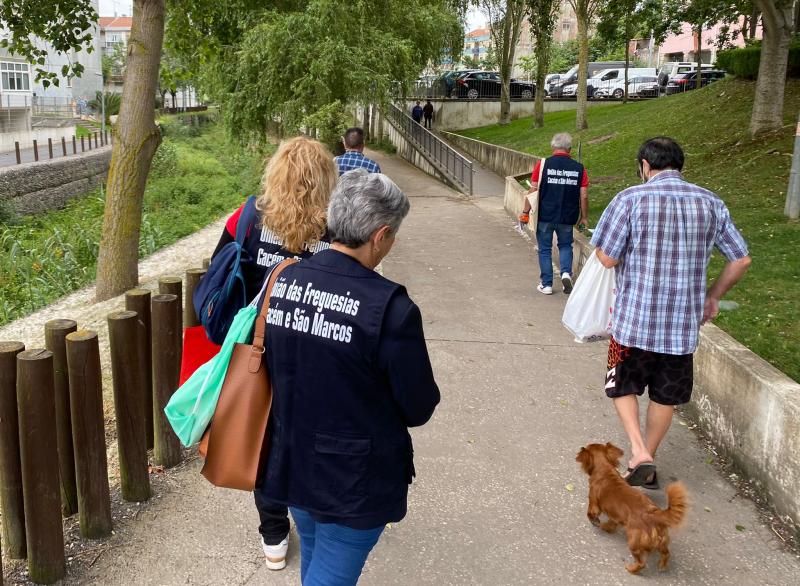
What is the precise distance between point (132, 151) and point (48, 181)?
1662cm

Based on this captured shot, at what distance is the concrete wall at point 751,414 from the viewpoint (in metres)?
3.69

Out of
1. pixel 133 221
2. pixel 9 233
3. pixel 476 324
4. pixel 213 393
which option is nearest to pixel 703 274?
pixel 213 393

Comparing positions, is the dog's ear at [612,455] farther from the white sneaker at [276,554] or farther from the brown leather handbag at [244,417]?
the brown leather handbag at [244,417]

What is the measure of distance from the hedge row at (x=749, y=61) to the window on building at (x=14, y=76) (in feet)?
144

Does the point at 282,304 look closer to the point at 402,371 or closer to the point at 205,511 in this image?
the point at 402,371

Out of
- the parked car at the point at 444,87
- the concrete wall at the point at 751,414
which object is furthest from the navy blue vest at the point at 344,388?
the parked car at the point at 444,87

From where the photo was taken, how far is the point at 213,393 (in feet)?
8.13

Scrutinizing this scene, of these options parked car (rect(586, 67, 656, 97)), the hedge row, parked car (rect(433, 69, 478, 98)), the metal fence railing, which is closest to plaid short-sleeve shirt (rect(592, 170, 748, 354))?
the metal fence railing

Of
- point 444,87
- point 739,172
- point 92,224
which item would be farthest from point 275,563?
point 444,87

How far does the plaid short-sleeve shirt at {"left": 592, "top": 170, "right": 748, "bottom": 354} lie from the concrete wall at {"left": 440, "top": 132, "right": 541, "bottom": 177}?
42.9 ft

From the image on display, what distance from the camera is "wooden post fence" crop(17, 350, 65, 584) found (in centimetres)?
305

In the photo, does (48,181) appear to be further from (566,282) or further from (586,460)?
(586,460)

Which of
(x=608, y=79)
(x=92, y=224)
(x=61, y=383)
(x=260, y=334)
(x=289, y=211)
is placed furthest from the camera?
(x=608, y=79)

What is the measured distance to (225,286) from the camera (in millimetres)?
2984
